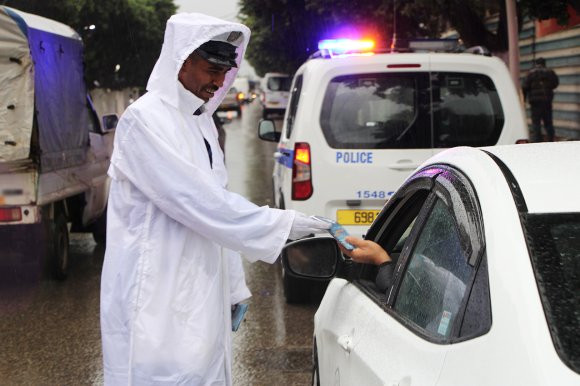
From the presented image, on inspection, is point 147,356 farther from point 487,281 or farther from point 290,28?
point 290,28

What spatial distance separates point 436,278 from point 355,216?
4185 mm

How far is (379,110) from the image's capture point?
6.71 metres

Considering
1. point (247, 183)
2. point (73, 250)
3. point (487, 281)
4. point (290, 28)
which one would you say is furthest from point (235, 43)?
point (290, 28)

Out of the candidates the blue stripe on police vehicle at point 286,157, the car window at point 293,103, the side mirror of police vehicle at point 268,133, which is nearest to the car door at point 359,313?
the blue stripe on police vehicle at point 286,157

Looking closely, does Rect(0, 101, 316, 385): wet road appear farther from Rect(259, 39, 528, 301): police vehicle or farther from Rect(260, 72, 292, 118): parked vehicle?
Rect(260, 72, 292, 118): parked vehicle

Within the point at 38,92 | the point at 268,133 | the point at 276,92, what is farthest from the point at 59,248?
the point at 276,92

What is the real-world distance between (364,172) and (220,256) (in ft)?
11.6

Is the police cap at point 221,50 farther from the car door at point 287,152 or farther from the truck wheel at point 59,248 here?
the truck wheel at point 59,248

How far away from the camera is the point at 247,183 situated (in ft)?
53.3

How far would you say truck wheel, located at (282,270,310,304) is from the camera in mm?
7203

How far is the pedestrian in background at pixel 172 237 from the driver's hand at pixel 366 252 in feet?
0.52

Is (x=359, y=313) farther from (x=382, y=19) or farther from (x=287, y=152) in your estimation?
(x=382, y=19)

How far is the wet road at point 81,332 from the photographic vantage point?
5645mm

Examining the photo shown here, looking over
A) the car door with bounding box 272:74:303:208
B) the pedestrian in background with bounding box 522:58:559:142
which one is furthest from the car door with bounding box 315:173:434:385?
the pedestrian in background with bounding box 522:58:559:142
